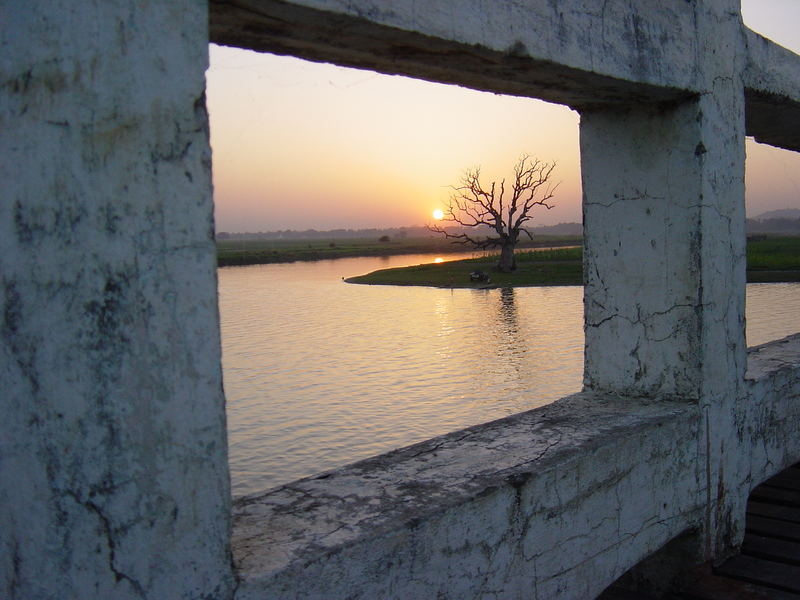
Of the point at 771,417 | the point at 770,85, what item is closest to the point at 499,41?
the point at 770,85

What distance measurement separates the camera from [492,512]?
71.2 inches

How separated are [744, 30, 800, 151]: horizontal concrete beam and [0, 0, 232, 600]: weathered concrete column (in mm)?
2237

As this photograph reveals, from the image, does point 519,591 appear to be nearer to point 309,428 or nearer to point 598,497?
point 598,497

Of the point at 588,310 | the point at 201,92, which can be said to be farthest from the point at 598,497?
the point at 201,92

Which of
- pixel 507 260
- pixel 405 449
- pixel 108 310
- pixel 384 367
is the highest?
pixel 108 310

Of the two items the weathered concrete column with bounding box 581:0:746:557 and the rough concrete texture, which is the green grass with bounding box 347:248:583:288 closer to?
the weathered concrete column with bounding box 581:0:746:557

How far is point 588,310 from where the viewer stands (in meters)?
2.73

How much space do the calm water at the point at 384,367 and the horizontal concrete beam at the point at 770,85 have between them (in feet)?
12.4

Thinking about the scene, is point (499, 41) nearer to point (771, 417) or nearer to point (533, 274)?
point (771, 417)

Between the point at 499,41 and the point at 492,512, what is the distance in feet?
3.81

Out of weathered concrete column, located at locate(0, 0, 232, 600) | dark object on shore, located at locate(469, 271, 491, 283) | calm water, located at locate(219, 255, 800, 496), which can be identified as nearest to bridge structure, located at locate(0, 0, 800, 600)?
weathered concrete column, located at locate(0, 0, 232, 600)

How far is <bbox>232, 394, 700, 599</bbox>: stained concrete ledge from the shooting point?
60.2 inches

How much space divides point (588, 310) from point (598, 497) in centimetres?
81

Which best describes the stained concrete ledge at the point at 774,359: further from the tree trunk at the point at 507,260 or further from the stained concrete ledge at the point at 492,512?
the tree trunk at the point at 507,260
